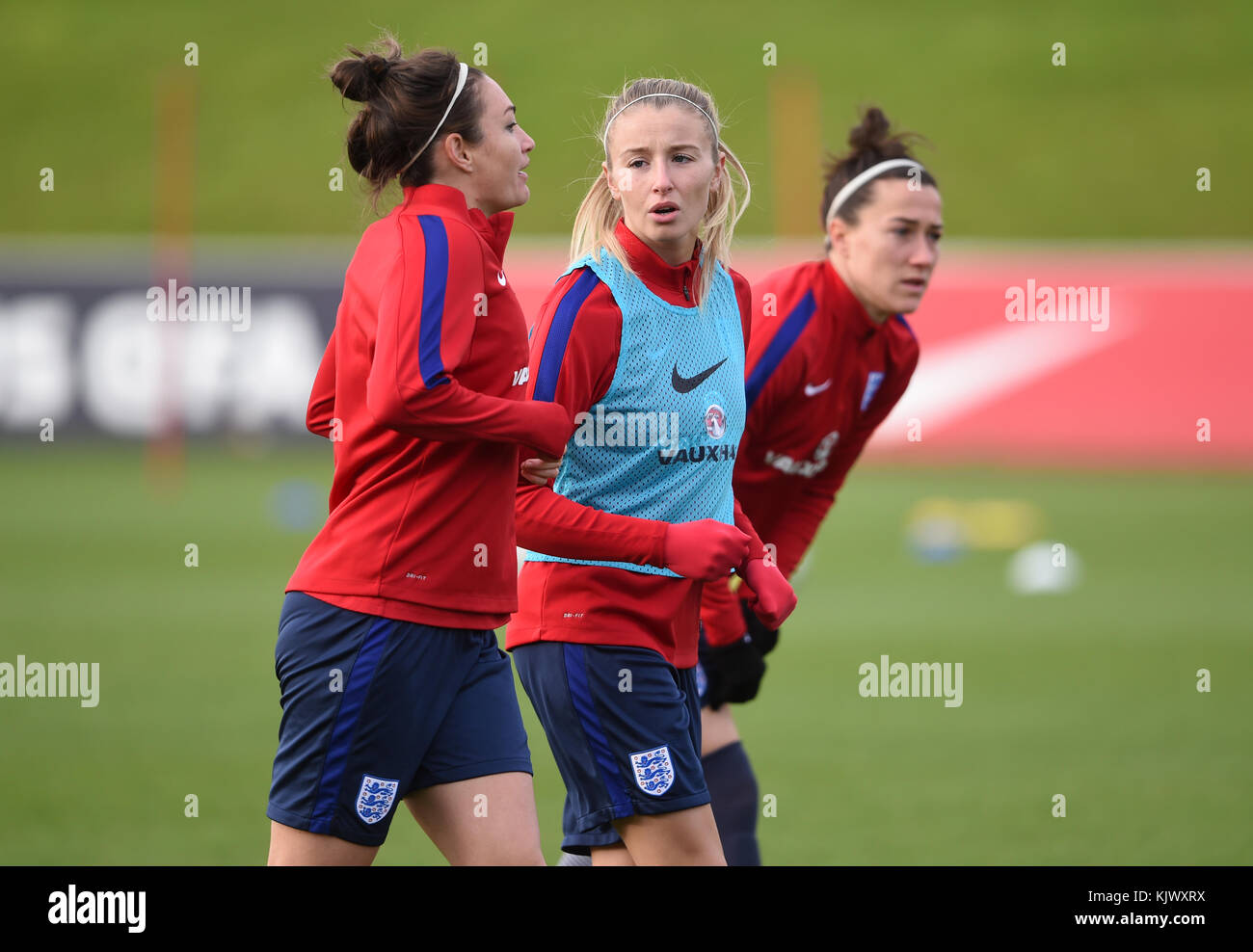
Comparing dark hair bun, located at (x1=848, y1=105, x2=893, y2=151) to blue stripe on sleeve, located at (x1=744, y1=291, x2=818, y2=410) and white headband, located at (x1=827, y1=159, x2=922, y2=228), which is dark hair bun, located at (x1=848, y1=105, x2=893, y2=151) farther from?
blue stripe on sleeve, located at (x1=744, y1=291, x2=818, y2=410)

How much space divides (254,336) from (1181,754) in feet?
39.2

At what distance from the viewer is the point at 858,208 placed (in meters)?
5.01

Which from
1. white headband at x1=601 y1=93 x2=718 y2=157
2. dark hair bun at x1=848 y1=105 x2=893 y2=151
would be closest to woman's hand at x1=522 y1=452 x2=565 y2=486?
white headband at x1=601 y1=93 x2=718 y2=157

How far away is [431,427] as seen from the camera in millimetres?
3236

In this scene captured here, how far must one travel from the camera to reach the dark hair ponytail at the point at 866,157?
502 cm

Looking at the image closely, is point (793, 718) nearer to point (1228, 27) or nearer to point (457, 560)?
point (457, 560)

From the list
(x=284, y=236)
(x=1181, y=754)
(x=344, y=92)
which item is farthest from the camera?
(x=284, y=236)

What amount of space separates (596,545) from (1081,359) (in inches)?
533

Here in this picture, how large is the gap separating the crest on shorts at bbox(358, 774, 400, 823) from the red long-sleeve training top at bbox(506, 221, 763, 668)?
51 centimetres

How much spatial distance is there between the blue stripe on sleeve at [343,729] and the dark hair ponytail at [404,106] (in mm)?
1049

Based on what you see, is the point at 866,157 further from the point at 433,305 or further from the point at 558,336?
the point at 433,305

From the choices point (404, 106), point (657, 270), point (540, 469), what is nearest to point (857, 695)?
point (657, 270)

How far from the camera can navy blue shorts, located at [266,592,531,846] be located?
3350 millimetres

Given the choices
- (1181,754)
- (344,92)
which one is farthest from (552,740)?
(1181,754)
